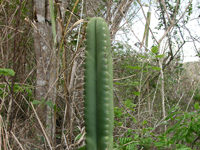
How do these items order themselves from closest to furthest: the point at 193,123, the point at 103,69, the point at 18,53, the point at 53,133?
the point at 103,69
the point at 193,123
the point at 53,133
the point at 18,53

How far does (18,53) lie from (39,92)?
19.6 inches

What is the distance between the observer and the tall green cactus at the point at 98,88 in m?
1.13

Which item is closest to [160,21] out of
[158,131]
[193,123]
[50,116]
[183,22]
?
[183,22]

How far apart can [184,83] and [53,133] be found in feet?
10.7

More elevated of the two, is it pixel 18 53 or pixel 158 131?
pixel 18 53

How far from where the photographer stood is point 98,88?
3.75 ft

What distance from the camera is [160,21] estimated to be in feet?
11.6

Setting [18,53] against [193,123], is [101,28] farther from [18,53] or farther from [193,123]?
[18,53]

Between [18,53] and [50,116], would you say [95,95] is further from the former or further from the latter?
[18,53]

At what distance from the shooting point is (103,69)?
112cm

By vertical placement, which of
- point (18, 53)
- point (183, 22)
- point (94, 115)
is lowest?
point (94, 115)

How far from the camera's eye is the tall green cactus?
3.69ft

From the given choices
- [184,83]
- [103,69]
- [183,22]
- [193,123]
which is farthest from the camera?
[184,83]

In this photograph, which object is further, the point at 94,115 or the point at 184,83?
the point at 184,83
